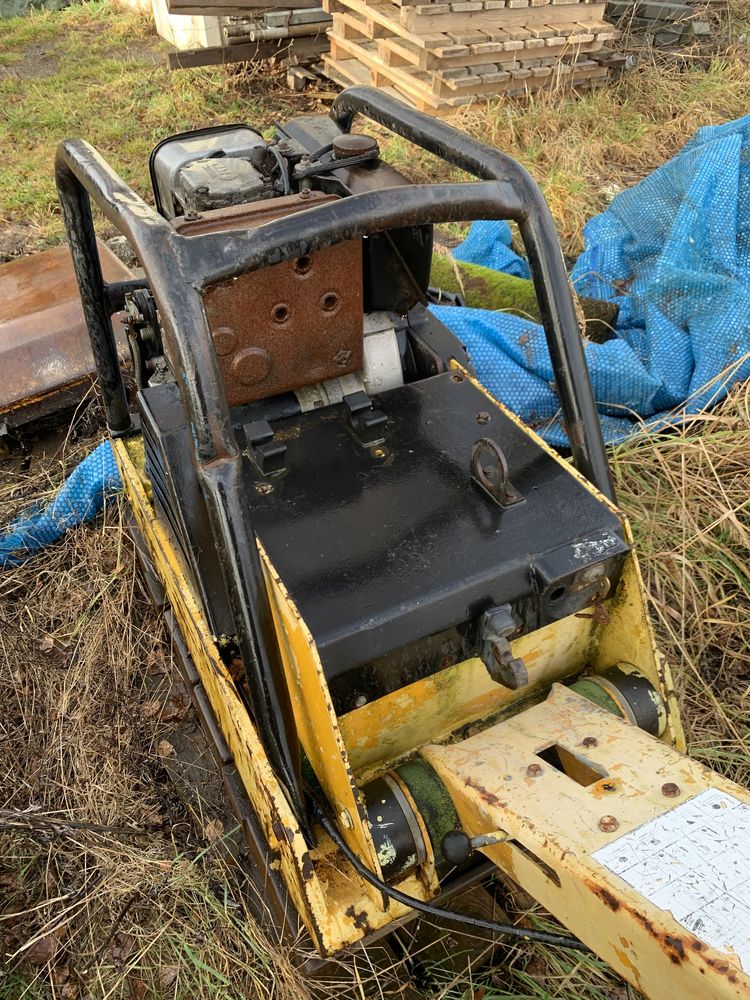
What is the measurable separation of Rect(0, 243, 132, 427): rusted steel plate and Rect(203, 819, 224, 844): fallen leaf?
60.9 inches

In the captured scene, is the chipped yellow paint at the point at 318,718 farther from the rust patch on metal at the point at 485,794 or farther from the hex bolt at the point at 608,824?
the hex bolt at the point at 608,824

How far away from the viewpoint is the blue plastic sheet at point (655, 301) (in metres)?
2.67

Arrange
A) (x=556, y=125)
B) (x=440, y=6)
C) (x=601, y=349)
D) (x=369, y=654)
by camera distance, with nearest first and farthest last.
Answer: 1. (x=369, y=654)
2. (x=601, y=349)
3. (x=440, y=6)
4. (x=556, y=125)

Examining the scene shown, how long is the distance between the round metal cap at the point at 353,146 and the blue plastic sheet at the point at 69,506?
124cm

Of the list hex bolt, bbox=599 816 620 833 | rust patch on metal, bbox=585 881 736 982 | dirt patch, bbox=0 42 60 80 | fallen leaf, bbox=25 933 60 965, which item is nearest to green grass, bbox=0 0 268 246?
dirt patch, bbox=0 42 60 80

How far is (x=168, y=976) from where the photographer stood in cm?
167

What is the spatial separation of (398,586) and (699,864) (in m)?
0.57

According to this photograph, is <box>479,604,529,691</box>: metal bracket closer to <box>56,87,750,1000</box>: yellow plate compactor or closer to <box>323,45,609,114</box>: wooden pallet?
<box>56,87,750,1000</box>: yellow plate compactor

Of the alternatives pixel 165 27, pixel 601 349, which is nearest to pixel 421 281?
pixel 601 349

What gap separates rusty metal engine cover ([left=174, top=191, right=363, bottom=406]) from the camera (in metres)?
1.45

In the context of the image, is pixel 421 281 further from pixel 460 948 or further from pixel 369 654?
pixel 460 948

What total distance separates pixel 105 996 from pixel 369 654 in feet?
3.37

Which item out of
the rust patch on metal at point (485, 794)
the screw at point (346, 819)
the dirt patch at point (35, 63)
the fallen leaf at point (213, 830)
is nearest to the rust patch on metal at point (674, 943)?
the rust patch on metal at point (485, 794)

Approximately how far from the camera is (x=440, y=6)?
4211 mm
